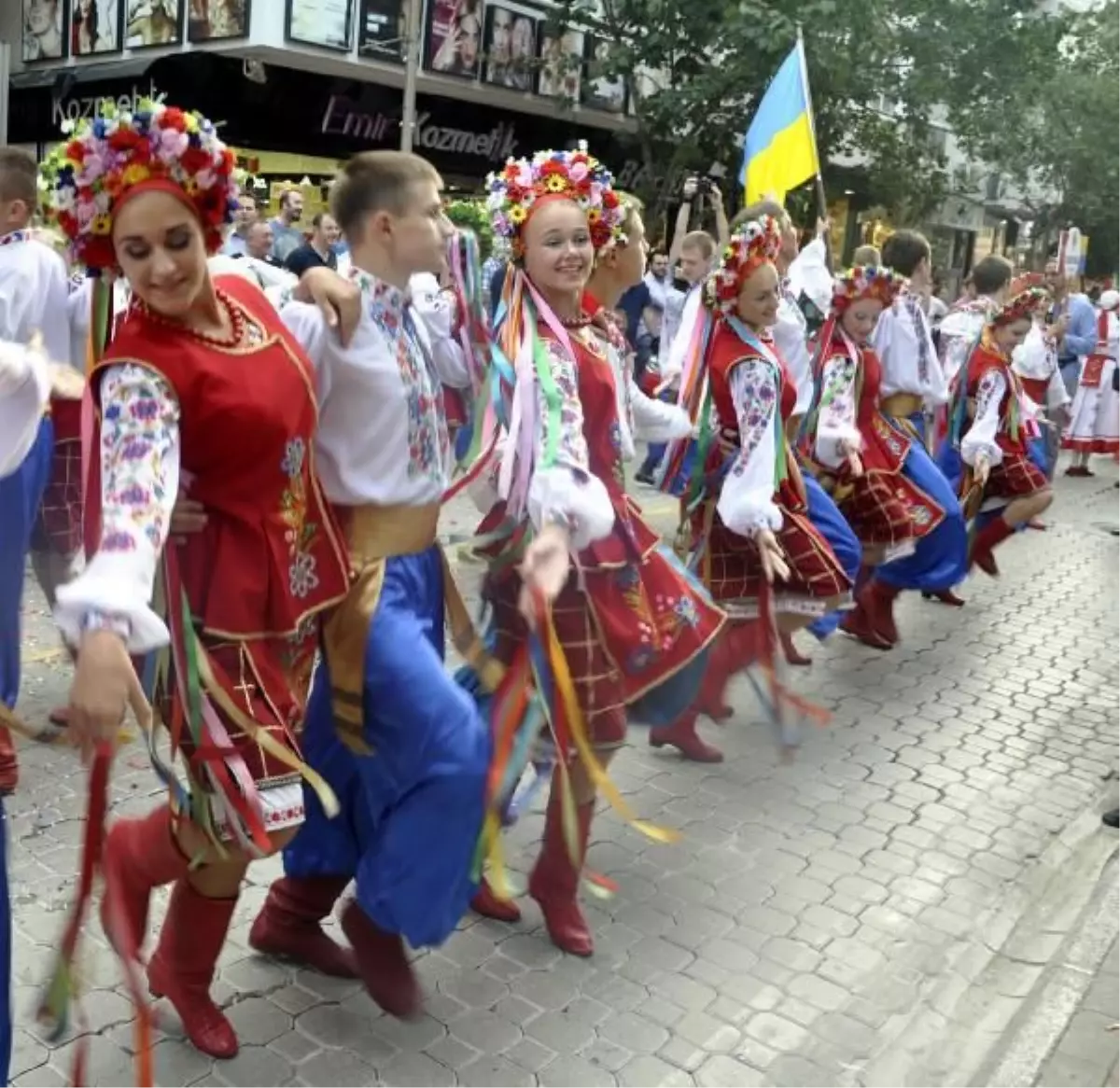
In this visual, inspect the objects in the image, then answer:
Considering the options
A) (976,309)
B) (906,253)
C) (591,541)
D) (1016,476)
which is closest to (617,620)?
(591,541)

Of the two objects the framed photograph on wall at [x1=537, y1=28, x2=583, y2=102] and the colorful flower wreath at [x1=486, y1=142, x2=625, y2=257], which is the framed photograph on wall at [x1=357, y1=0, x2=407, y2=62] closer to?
the framed photograph on wall at [x1=537, y1=28, x2=583, y2=102]

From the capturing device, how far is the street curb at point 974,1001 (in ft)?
9.96

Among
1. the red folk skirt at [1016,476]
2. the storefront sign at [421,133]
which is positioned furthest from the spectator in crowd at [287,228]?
the storefront sign at [421,133]

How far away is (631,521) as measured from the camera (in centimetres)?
343

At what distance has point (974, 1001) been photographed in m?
3.36

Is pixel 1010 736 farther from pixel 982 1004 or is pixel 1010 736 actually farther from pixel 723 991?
pixel 723 991

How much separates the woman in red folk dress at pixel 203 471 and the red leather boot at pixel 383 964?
0.42 metres

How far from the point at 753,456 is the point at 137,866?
2319mm

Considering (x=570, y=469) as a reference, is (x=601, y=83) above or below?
above

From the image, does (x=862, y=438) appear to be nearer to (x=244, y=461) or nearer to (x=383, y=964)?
(x=383, y=964)

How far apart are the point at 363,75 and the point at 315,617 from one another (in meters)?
14.9

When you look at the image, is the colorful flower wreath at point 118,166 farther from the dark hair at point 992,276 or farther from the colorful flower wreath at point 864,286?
the dark hair at point 992,276

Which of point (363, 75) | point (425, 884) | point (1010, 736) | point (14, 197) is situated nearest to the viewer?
point (425, 884)

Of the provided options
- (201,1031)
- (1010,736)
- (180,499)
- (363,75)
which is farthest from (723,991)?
(363,75)
